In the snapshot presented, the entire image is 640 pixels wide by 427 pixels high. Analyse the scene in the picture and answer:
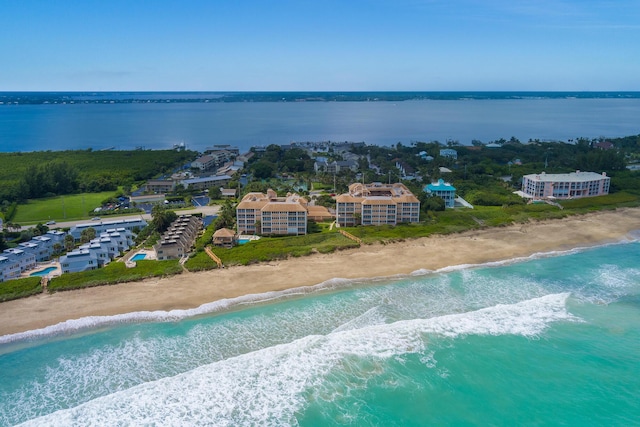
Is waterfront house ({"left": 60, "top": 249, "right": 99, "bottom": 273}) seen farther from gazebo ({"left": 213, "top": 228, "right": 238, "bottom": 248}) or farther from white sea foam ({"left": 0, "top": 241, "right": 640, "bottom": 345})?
gazebo ({"left": 213, "top": 228, "right": 238, "bottom": 248})

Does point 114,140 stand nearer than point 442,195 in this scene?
No

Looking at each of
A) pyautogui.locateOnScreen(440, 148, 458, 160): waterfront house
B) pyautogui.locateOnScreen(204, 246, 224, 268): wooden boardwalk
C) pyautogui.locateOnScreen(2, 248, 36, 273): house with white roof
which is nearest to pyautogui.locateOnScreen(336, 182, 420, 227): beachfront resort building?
pyautogui.locateOnScreen(204, 246, 224, 268): wooden boardwalk

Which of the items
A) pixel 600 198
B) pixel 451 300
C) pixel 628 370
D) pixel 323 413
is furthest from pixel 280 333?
pixel 600 198

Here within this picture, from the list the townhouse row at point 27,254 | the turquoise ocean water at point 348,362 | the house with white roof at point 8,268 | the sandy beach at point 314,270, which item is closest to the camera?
the turquoise ocean water at point 348,362

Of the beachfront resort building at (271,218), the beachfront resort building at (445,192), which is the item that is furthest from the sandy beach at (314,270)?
the beachfront resort building at (445,192)

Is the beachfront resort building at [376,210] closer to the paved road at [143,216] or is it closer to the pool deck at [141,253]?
the paved road at [143,216]

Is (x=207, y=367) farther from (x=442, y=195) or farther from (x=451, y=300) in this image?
(x=442, y=195)
